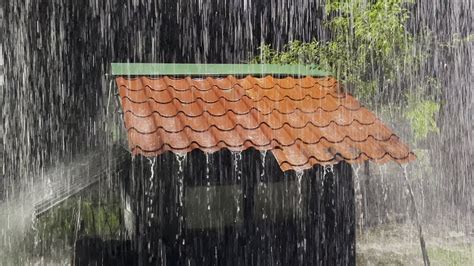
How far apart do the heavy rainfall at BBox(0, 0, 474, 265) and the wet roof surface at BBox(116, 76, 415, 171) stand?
0.20 m

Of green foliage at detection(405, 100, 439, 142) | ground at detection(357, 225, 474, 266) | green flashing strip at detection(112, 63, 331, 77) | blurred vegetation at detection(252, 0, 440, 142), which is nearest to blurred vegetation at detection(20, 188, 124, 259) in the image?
green flashing strip at detection(112, 63, 331, 77)

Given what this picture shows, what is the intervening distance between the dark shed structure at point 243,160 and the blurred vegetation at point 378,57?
90 centimetres

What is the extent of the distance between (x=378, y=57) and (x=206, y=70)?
2.56 meters

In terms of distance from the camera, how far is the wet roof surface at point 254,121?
3979 millimetres

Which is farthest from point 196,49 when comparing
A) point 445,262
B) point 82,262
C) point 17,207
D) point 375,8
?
point 445,262

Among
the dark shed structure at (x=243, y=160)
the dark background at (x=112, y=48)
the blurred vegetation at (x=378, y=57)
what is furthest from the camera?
the dark background at (x=112, y=48)

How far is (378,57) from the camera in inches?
252

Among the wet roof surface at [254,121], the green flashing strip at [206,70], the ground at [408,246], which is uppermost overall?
the green flashing strip at [206,70]

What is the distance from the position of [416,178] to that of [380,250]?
3.25 m

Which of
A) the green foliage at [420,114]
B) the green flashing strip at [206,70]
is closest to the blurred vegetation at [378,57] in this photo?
the green foliage at [420,114]

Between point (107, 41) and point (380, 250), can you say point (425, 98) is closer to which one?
point (380, 250)

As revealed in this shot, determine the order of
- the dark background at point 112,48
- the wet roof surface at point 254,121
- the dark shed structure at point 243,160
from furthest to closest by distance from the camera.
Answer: the dark background at point 112,48 → the dark shed structure at point 243,160 → the wet roof surface at point 254,121

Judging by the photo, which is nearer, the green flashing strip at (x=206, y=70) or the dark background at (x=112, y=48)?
the green flashing strip at (x=206, y=70)

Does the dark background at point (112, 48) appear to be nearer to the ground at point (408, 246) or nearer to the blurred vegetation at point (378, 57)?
the blurred vegetation at point (378, 57)
